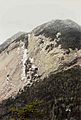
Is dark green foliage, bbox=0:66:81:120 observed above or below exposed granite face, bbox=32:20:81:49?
below

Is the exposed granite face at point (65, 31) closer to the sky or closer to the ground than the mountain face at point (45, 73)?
closer to the sky

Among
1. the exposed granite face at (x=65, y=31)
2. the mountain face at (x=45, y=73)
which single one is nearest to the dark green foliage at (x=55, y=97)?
the mountain face at (x=45, y=73)

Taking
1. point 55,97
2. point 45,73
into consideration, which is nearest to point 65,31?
point 45,73

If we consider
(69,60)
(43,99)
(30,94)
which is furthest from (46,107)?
(69,60)

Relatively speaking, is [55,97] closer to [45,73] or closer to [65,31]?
[45,73]

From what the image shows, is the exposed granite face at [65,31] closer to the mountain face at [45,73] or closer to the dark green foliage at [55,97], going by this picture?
the mountain face at [45,73]

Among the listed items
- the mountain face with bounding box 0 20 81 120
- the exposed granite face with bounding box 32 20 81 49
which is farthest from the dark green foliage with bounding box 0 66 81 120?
the exposed granite face with bounding box 32 20 81 49

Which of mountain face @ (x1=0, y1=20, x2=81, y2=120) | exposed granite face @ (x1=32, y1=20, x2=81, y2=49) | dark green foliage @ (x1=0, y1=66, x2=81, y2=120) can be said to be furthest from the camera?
exposed granite face @ (x1=32, y1=20, x2=81, y2=49)

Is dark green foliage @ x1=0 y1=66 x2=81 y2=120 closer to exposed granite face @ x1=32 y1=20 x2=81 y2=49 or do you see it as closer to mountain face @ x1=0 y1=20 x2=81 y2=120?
mountain face @ x1=0 y1=20 x2=81 y2=120
